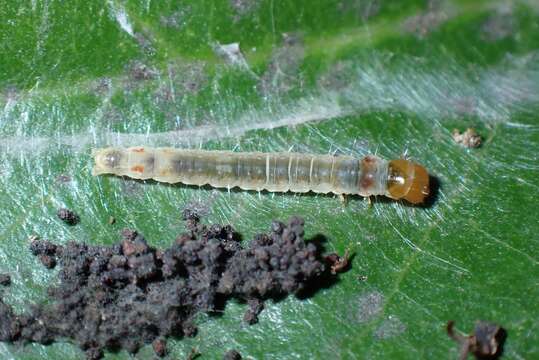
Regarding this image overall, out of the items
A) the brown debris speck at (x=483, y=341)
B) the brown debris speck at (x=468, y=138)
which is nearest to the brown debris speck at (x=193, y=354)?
the brown debris speck at (x=483, y=341)

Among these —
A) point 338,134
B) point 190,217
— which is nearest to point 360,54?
point 338,134

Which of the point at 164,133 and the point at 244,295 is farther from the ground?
the point at 164,133

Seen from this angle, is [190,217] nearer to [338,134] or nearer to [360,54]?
[338,134]

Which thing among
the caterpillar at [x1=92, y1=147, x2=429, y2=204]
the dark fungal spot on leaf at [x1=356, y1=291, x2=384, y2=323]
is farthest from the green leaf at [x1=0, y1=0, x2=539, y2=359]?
the caterpillar at [x1=92, y1=147, x2=429, y2=204]

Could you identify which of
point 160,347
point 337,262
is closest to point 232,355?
point 160,347

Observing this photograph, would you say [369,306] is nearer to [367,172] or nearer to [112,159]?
[367,172]

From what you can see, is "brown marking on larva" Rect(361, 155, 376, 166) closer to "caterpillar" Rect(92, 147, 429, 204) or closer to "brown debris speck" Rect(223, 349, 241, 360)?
"caterpillar" Rect(92, 147, 429, 204)

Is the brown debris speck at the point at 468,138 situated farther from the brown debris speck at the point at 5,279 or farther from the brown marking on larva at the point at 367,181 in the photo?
the brown debris speck at the point at 5,279
